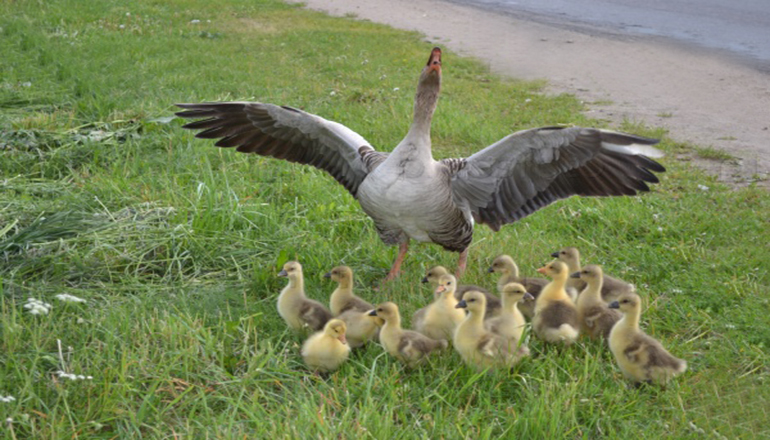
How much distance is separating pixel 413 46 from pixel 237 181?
23.1 feet

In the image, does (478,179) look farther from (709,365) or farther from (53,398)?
(53,398)

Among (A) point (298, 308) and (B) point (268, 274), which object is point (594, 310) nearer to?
(A) point (298, 308)

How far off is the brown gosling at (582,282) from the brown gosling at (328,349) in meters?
1.67

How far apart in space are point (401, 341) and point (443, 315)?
0.46 metres

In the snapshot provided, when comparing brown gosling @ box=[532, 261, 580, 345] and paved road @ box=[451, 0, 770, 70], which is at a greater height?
paved road @ box=[451, 0, 770, 70]

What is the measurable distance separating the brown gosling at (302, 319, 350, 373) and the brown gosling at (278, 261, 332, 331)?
0.38 meters

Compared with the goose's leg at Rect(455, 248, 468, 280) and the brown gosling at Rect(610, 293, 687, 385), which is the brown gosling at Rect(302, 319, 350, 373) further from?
the goose's leg at Rect(455, 248, 468, 280)

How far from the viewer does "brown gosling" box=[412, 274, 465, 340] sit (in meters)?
4.39

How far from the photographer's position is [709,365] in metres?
4.27

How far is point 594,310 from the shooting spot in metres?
4.48

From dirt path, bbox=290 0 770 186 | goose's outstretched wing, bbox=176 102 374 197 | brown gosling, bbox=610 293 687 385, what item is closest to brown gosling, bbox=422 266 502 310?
brown gosling, bbox=610 293 687 385

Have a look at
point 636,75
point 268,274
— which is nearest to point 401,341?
point 268,274

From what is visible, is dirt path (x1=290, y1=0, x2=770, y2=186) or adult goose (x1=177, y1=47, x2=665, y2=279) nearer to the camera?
adult goose (x1=177, y1=47, x2=665, y2=279)

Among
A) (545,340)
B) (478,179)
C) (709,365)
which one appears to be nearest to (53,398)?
(545,340)
